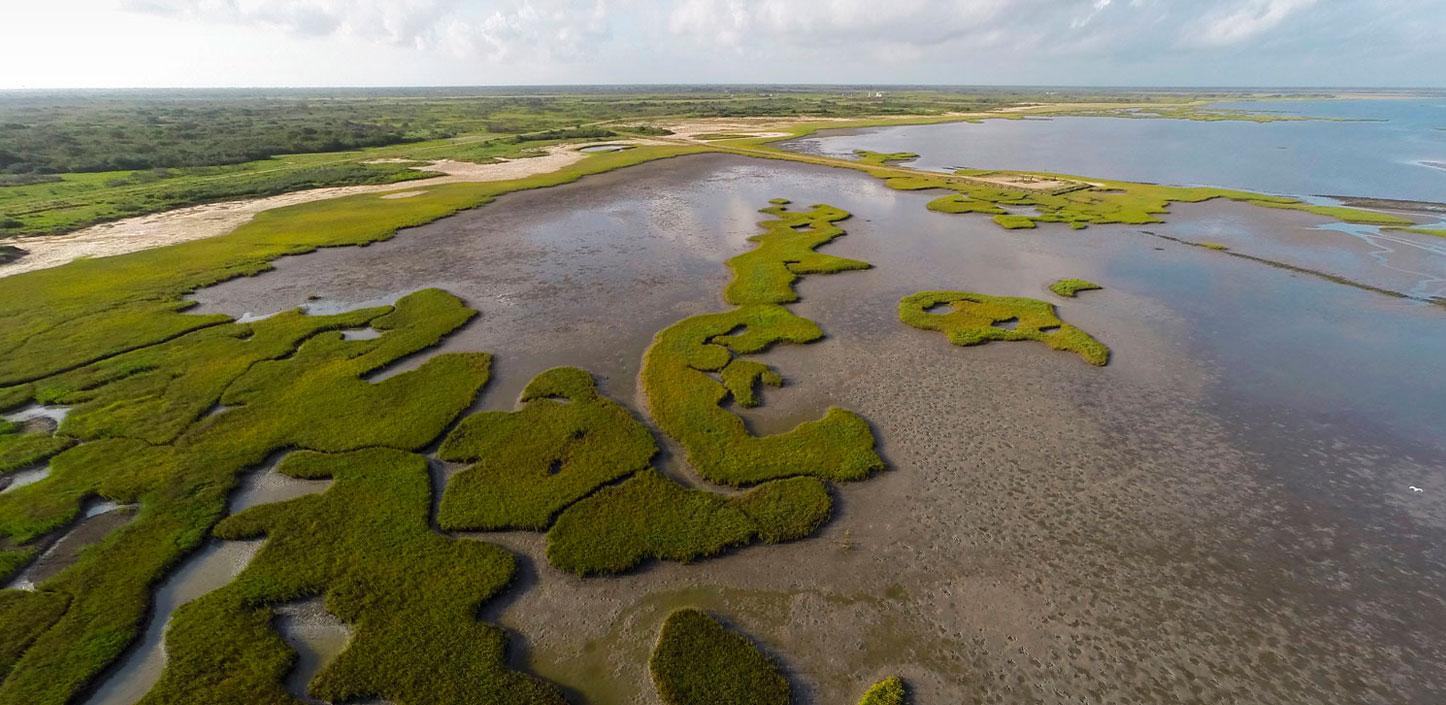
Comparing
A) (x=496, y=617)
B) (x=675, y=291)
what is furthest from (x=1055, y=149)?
(x=496, y=617)

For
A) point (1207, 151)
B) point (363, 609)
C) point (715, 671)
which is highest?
point (1207, 151)

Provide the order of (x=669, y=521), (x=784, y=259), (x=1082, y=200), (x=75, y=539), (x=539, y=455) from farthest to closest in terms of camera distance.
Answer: (x=1082, y=200)
(x=784, y=259)
(x=539, y=455)
(x=669, y=521)
(x=75, y=539)

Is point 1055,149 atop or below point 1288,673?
atop

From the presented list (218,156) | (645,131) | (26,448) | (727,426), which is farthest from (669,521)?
(645,131)

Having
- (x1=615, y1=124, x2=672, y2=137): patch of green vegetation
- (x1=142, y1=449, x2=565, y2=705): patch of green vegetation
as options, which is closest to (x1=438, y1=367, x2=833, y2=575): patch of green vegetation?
(x1=142, y1=449, x2=565, y2=705): patch of green vegetation

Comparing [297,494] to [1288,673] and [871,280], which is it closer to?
[1288,673]

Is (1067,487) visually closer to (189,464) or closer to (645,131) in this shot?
(189,464)
